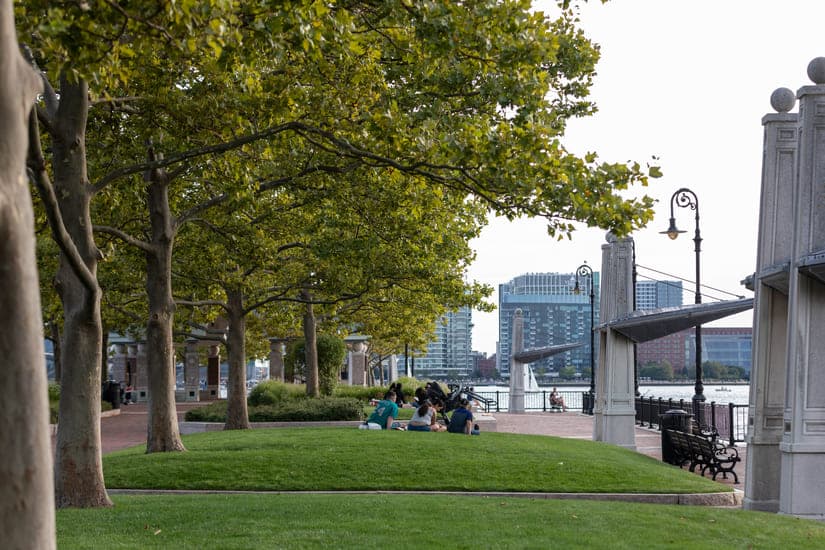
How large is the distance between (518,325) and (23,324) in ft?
142

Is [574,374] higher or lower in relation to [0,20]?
lower

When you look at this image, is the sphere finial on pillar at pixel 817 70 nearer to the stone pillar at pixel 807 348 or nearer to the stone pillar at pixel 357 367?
the stone pillar at pixel 807 348

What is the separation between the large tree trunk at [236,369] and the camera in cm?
2444

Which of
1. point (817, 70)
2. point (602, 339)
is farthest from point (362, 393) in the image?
point (817, 70)

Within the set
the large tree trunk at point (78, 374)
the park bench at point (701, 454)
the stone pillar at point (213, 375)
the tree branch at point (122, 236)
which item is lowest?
the stone pillar at point (213, 375)

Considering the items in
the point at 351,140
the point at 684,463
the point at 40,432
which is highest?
the point at 351,140

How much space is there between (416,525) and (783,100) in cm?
814

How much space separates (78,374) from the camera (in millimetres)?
11961

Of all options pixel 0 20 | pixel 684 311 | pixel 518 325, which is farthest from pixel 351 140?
pixel 518 325

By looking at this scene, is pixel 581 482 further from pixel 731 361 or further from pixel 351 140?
pixel 731 361

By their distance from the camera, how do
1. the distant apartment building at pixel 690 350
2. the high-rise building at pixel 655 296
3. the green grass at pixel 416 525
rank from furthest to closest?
the distant apartment building at pixel 690 350 < the high-rise building at pixel 655 296 < the green grass at pixel 416 525

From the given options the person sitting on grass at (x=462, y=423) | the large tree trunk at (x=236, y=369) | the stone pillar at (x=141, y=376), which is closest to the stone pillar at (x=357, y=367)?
the stone pillar at (x=141, y=376)

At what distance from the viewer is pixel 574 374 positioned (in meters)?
158

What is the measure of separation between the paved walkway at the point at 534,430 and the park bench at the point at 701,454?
27 cm
